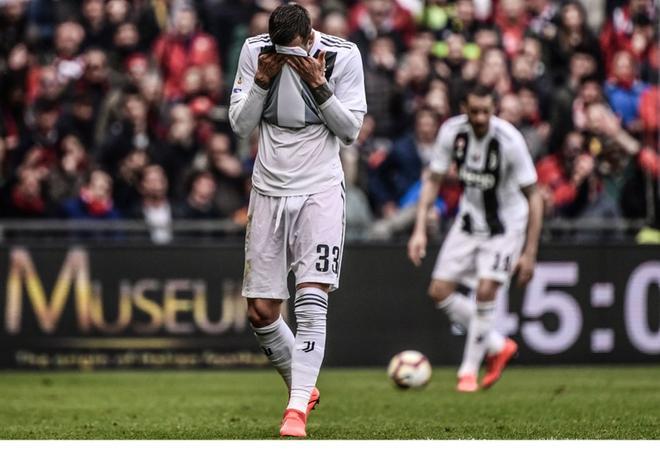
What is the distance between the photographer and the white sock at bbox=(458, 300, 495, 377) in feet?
39.5

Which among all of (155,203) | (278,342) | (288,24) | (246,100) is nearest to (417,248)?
(278,342)

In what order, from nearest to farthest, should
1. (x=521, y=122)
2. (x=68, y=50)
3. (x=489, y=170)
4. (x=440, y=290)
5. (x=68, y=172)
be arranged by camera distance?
(x=489, y=170) → (x=440, y=290) → (x=68, y=172) → (x=521, y=122) → (x=68, y=50)

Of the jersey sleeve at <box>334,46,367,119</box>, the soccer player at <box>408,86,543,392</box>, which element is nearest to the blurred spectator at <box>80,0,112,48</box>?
the soccer player at <box>408,86,543,392</box>

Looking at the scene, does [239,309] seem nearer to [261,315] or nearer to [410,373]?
[410,373]

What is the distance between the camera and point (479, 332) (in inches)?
478

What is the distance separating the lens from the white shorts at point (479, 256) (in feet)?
39.5

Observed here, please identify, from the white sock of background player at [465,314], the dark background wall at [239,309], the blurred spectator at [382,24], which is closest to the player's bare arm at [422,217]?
the white sock of background player at [465,314]

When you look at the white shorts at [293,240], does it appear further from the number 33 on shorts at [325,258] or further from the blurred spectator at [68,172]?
the blurred spectator at [68,172]

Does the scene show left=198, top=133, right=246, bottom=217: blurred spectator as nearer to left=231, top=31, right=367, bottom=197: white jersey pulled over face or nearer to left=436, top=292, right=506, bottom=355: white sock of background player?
left=436, top=292, right=506, bottom=355: white sock of background player

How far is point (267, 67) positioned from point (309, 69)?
218 mm

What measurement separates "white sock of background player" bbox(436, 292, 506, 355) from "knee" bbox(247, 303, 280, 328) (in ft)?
13.9

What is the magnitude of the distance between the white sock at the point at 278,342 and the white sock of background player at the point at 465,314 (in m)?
4.02

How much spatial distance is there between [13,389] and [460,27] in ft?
21.7
